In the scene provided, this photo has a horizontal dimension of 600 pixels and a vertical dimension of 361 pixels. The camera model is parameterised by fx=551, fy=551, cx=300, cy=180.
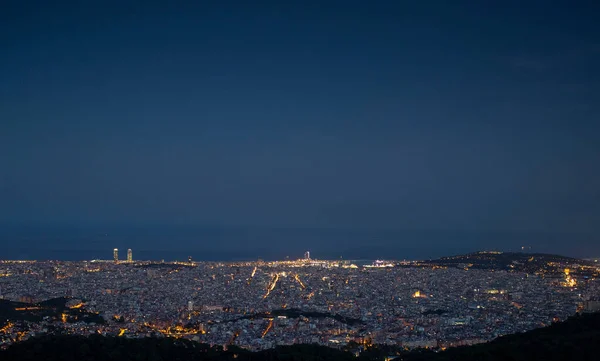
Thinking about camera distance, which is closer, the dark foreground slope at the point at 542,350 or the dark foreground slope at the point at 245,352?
the dark foreground slope at the point at 542,350

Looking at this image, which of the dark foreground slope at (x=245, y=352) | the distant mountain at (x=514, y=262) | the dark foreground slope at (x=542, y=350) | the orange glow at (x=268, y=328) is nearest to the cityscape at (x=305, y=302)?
the orange glow at (x=268, y=328)

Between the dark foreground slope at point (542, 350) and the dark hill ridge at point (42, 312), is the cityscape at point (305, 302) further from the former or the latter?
the dark foreground slope at point (542, 350)

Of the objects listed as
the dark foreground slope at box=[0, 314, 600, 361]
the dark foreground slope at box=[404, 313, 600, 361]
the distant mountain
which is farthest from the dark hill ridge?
the distant mountain

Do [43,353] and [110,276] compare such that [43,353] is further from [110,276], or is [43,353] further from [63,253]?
[63,253]

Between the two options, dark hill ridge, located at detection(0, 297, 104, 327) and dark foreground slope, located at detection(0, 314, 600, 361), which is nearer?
dark foreground slope, located at detection(0, 314, 600, 361)

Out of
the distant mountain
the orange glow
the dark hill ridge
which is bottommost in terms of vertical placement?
the orange glow

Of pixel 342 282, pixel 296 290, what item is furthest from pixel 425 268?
pixel 296 290

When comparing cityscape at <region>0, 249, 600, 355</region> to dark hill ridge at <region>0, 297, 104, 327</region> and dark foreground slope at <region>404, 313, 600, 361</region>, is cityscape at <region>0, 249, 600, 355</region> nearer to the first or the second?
dark hill ridge at <region>0, 297, 104, 327</region>
